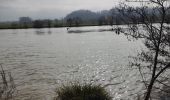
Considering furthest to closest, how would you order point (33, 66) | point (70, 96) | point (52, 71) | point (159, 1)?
point (33, 66), point (52, 71), point (70, 96), point (159, 1)

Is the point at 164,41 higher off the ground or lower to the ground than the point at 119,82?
higher

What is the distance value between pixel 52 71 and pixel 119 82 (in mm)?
7420

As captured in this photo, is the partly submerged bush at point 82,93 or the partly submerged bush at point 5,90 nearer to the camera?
the partly submerged bush at point 82,93

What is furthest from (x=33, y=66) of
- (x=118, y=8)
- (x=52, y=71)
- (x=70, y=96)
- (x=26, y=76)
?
(x=118, y=8)

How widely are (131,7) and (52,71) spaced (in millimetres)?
16324

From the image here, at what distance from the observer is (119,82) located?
17734 mm

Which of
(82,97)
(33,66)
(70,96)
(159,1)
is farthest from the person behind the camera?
(33,66)

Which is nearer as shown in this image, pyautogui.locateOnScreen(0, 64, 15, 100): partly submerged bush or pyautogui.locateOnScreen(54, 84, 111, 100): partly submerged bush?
pyautogui.locateOnScreen(54, 84, 111, 100): partly submerged bush

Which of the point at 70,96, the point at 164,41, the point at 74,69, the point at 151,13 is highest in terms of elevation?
the point at 151,13

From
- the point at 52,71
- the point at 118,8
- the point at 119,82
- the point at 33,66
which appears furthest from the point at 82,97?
the point at 33,66

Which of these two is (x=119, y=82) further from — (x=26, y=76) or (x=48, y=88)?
(x=26, y=76)

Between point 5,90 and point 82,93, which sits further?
point 5,90

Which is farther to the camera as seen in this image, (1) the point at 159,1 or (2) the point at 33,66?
(2) the point at 33,66

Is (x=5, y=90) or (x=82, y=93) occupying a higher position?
(x=82, y=93)
